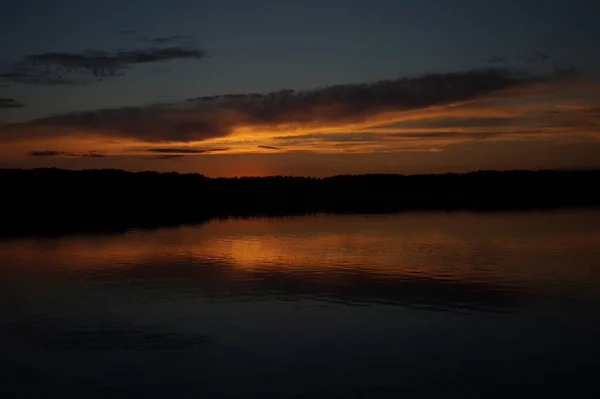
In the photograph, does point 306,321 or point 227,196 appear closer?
point 306,321

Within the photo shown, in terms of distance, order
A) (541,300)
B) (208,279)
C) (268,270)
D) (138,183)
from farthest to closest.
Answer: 1. (138,183)
2. (268,270)
3. (208,279)
4. (541,300)

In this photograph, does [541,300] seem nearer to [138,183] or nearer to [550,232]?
[550,232]

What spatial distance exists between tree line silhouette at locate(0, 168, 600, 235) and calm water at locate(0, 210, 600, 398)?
1769 centimetres

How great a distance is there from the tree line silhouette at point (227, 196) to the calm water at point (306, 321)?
17.7 m

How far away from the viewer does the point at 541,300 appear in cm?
1442

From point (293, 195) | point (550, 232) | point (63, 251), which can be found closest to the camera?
point (63, 251)

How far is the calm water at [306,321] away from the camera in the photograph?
9.62m

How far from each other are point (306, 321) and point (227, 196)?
6410 cm

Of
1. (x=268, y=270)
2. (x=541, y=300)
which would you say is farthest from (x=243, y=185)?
(x=541, y=300)

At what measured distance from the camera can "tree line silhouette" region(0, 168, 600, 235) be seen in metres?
47.0

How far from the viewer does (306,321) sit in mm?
12961

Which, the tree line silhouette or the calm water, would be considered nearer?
the calm water

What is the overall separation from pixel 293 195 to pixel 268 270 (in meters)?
63.9

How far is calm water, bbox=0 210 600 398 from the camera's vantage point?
9.62 m
